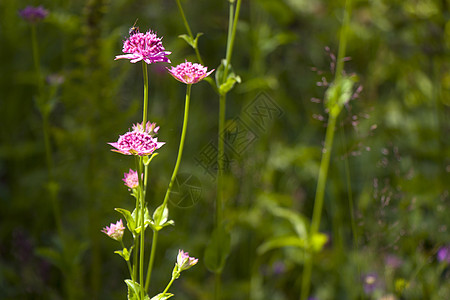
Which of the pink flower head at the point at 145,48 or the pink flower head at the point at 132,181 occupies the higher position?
the pink flower head at the point at 145,48

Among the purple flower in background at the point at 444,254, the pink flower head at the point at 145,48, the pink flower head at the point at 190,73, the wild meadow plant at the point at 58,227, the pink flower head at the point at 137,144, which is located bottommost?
the purple flower in background at the point at 444,254

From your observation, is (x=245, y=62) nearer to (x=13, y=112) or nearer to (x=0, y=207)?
(x=13, y=112)

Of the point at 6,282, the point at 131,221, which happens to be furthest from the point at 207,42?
the point at 131,221

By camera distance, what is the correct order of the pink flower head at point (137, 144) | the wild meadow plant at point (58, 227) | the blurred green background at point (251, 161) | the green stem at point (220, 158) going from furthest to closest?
the blurred green background at point (251, 161) < the wild meadow plant at point (58, 227) < the green stem at point (220, 158) < the pink flower head at point (137, 144)

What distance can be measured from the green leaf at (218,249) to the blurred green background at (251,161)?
127 mm

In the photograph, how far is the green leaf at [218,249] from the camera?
36.3 inches

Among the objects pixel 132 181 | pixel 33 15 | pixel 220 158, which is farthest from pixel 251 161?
pixel 132 181

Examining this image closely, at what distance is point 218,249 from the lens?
929 mm

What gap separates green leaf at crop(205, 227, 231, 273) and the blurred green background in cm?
13

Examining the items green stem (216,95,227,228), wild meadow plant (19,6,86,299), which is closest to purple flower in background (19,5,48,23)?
wild meadow plant (19,6,86,299)


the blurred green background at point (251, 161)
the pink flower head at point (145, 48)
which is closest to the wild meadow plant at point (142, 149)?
the pink flower head at point (145, 48)

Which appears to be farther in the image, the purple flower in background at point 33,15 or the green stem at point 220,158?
the purple flower in background at point 33,15

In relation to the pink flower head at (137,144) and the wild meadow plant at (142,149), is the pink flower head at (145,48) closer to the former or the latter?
the wild meadow plant at (142,149)

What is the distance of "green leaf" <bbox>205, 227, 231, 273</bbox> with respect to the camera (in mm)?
922
